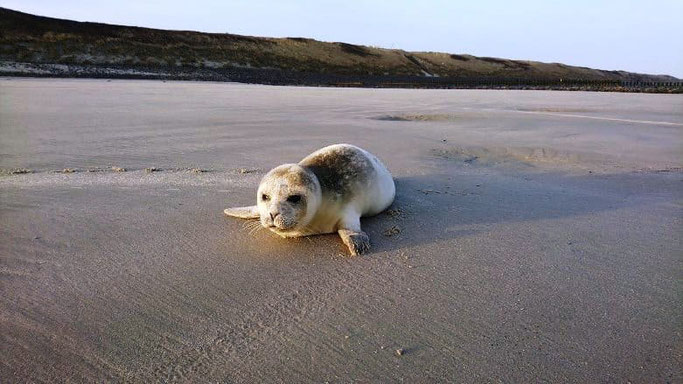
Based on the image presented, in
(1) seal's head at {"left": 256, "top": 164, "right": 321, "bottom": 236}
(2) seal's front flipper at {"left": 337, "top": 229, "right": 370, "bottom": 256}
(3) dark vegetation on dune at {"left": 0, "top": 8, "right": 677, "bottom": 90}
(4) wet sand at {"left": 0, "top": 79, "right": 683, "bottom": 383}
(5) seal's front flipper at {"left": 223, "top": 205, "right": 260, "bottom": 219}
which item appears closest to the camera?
(4) wet sand at {"left": 0, "top": 79, "right": 683, "bottom": 383}

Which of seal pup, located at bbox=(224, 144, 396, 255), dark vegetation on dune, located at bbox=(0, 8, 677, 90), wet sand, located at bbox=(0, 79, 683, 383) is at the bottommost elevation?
wet sand, located at bbox=(0, 79, 683, 383)

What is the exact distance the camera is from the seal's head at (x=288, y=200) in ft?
10.1

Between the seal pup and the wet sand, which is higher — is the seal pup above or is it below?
above

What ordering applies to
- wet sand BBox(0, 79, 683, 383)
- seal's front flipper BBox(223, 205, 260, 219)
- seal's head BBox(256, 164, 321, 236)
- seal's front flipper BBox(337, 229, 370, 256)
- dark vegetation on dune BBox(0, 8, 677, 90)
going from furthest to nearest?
1. dark vegetation on dune BBox(0, 8, 677, 90)
2. seal's front flipper BBox(223, 205, 260, 219)
3. seal's head BBox(256, 164, 321, 236)
4. seal's front flipper BBox(337, 229, 370, 256)
5. wet sand BBox(0, 79, 683, 383)

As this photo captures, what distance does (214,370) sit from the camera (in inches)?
70.4

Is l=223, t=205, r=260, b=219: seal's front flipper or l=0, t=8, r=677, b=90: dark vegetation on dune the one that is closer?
l=223, t=205, r=260, b=219: seal's front flipper

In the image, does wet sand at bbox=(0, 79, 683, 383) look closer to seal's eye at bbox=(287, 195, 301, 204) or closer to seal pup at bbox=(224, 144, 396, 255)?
seal pup at bbox=(224, 144, 396, 255)

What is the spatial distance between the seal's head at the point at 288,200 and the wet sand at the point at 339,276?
14 cm

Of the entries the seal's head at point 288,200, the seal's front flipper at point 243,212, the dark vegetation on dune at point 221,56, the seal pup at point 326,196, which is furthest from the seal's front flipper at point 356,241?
the dark vegetation on dune at point 221,56

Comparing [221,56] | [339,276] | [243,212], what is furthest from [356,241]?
[221,56]

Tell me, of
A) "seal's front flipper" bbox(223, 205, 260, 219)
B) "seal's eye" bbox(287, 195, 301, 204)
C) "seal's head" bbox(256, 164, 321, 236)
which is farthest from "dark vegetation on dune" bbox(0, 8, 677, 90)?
"seal's eye" bbox(287, 195, 301, 204)

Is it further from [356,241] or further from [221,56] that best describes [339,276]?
[221,56]

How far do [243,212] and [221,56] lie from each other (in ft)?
118

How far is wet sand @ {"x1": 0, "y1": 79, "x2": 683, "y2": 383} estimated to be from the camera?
6.12 ft
